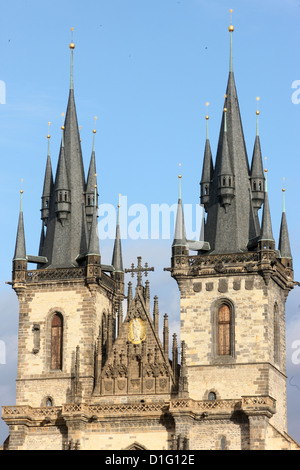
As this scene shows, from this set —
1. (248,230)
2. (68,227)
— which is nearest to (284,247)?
(248,230)

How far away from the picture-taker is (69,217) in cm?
11112

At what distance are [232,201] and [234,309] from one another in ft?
19.3

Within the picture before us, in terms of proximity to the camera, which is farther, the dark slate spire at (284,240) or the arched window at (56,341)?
the dark slate spire at (284,240)

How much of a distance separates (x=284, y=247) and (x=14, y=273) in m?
13.8

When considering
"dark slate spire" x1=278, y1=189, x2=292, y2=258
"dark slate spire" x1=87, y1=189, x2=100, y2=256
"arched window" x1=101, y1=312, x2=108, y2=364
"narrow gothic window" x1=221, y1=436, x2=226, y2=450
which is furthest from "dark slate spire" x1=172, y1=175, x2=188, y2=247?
"narrow gothic window" x1=221, y1=436, x2=226, y2=450

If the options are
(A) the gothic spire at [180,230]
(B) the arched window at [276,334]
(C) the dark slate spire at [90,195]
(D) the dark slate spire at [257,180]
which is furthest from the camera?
(C) the dark slate spire at [90,195]

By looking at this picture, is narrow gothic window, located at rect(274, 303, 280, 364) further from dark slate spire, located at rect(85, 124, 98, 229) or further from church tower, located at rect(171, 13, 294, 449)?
dark slate spire, located at rect(85, 124, 98, 229)

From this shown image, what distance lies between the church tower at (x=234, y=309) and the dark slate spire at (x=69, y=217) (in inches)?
221

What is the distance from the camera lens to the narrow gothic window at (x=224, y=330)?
4181 inches

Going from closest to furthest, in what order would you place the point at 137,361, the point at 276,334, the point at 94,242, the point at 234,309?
1. the point at 234,309
2. the point at 137,361
3. the point at 276,334
4. the point at 94,242

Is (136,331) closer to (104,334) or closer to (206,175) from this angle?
(104,334)

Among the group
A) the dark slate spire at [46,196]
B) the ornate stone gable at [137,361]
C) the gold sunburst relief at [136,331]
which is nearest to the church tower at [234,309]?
the ornate stone gable at [137,361]

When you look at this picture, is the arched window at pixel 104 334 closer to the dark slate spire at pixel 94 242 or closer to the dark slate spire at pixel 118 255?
the dark slate spire at pixel 94 242

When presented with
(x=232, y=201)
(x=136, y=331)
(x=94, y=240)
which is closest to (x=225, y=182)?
(x=232, y=201)
